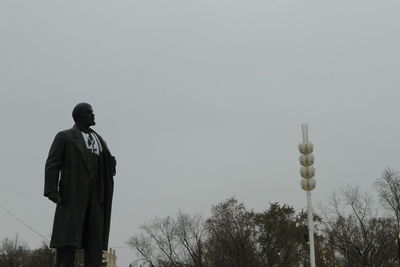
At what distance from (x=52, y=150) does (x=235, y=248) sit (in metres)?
33.8

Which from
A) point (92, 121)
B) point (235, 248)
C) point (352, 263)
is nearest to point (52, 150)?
point (92, 121)

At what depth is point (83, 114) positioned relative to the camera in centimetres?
647

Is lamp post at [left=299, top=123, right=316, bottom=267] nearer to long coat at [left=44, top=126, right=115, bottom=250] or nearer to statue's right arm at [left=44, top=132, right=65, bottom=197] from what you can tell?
long coat at [left=44, top=126, right=115, bottom=250]

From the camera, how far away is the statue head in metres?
6.47

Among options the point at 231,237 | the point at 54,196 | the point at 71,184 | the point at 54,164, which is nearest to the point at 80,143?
the point at 54,164

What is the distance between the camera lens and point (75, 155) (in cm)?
615

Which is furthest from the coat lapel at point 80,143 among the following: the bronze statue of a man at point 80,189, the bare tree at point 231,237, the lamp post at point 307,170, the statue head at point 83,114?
the bare tree at point 231,237

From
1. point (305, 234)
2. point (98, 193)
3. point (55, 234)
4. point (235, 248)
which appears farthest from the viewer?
point (305, 234)

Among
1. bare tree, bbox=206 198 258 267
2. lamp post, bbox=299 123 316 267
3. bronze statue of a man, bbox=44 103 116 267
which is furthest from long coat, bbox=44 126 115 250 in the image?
bare tree, bbox=206 198 258 267

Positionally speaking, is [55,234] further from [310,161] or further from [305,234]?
[305,234]

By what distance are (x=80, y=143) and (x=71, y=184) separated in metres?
0.55

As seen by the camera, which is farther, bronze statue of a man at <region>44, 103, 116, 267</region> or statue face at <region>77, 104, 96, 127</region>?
statue face at <region>77, 104, 96, 127</region>

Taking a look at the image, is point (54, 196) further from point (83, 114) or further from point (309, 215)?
point (309, 215)

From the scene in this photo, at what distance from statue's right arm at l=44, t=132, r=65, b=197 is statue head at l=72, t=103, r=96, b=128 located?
1.15ft
